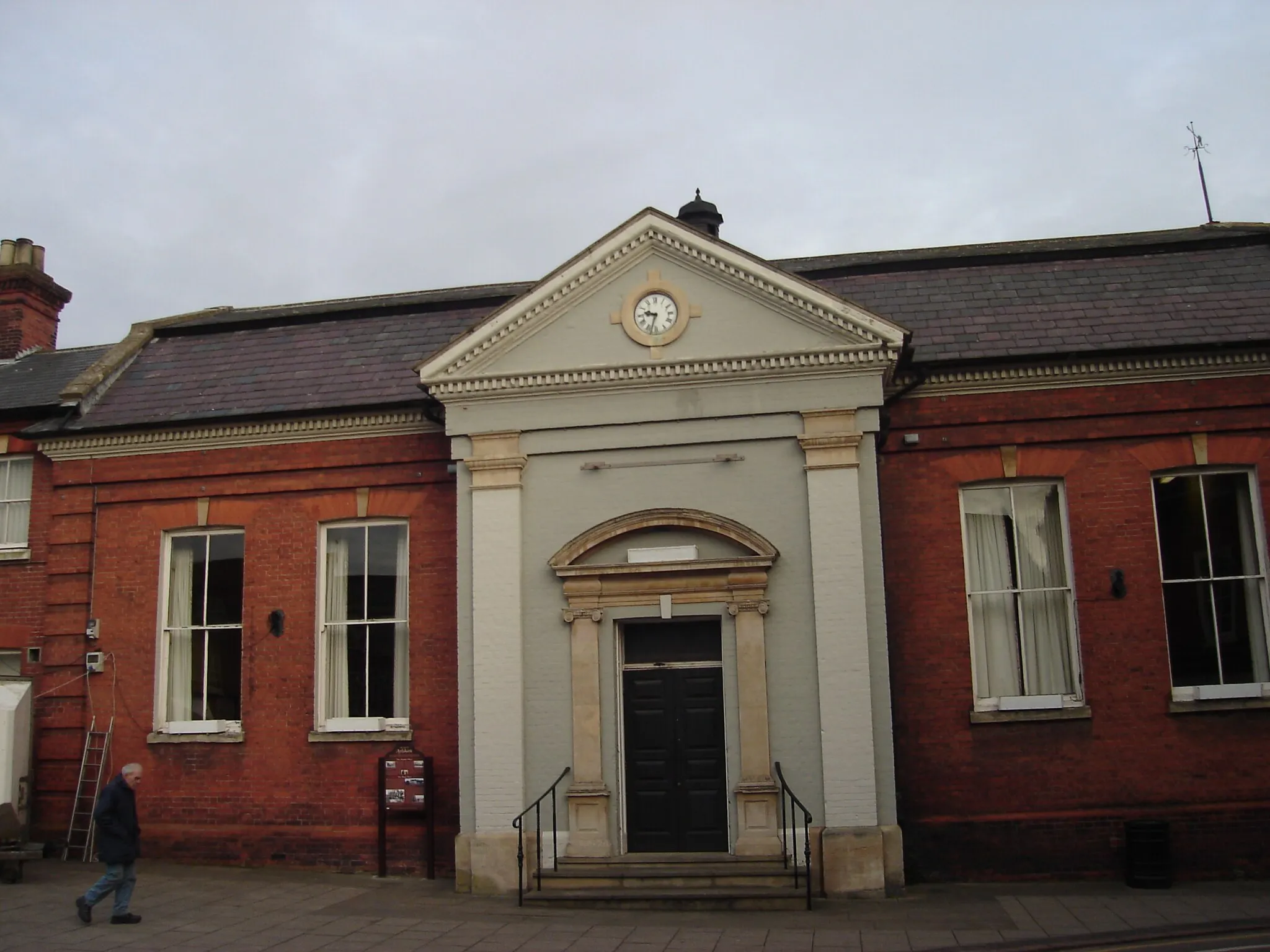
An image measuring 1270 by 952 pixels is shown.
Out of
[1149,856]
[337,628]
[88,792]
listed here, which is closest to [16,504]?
[88,792]

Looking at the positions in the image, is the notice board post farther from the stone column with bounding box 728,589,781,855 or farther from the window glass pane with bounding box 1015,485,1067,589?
the window glass pane with bounding box 1015,485,1067,589

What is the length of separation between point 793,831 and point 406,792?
15.7 feet

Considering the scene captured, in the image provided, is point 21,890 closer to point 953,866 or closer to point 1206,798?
point 953,866

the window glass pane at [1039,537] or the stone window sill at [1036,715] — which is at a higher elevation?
the window glass pane at [1039,537]

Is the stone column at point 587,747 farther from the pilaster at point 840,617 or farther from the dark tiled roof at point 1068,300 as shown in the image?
the dark tiled roof at point 1068,300

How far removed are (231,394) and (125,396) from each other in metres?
1.63

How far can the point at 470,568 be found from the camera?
13758 mm

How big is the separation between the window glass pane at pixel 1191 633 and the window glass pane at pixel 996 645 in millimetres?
1699

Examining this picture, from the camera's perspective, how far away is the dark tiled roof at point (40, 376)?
16562mm

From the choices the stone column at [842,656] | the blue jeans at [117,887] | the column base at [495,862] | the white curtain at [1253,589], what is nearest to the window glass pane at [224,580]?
the blue jeans at [117,887]

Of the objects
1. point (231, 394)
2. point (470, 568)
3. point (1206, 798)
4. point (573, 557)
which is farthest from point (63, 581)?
point (1206, 798)

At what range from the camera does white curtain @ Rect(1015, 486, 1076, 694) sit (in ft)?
44.9

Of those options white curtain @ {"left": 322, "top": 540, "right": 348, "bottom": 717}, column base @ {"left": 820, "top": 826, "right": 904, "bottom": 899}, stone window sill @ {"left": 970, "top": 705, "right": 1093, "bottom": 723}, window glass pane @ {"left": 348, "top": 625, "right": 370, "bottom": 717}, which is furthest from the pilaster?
white curtain @ {"left": 322, "top": 540, "right": 348, "bottom": 717}

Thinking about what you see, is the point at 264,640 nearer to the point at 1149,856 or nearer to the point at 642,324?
the point at 642,324
